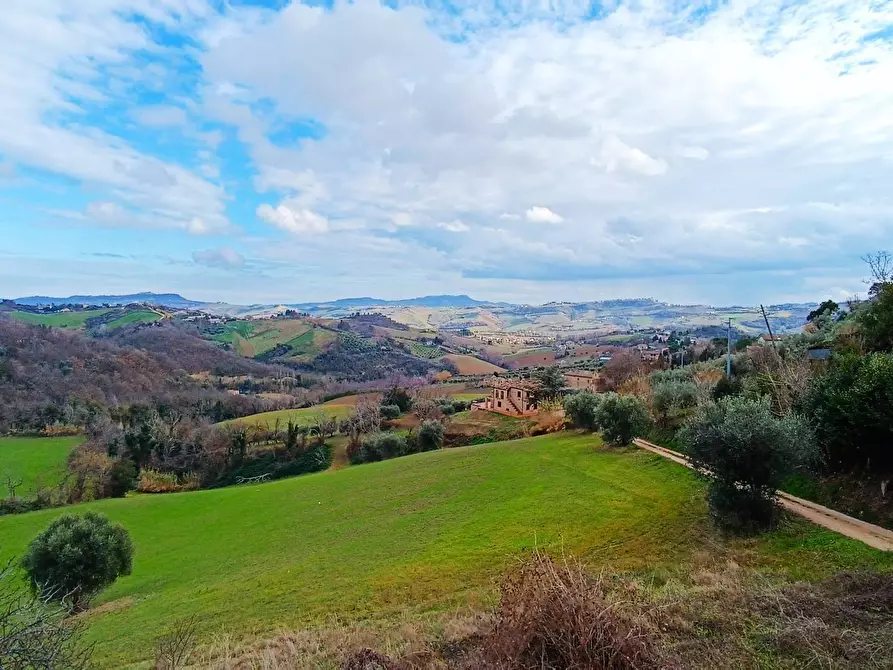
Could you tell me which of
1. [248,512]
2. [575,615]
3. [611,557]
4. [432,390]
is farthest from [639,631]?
[432,390]

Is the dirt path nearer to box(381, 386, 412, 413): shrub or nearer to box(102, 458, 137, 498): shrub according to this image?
box(102, 458, 137, 498): shrub

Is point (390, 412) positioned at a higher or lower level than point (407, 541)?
lower

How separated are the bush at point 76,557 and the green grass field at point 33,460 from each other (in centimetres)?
4036

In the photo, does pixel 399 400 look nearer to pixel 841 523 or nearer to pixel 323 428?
pixel 323 428

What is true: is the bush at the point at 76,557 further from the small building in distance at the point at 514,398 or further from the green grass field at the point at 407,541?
the small building in distance at the point at 514,398

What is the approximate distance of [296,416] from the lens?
78.6 meters

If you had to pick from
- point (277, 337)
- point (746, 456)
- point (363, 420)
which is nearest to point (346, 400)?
point (363, 420)

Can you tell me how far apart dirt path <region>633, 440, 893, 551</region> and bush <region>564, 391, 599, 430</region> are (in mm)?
23040

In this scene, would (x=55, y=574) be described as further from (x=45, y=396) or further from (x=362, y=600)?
(x=45, y=396)

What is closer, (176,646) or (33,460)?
(176,646)

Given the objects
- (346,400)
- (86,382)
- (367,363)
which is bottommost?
(346,400)

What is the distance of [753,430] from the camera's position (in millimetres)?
14828

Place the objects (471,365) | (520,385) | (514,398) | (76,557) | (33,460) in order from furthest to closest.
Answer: (471,365), (520,385), (514,398), (33,460), (76,557)

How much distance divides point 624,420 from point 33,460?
6613 centimetres
